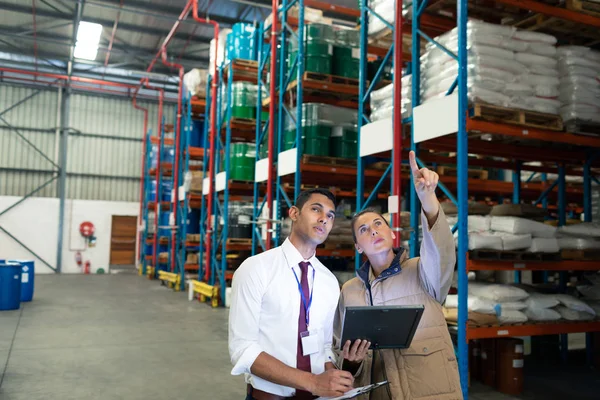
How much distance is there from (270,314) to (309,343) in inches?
7.9

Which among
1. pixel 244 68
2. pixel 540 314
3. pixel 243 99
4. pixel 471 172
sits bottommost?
pixel 540 314

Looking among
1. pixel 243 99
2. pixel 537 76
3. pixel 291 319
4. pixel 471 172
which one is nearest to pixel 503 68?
pixel 537 76

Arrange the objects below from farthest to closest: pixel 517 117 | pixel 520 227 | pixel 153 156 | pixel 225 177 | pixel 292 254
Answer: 1. pixel 153 156
2. pixel 225 177
3. pixel 520 227
4. pixel 517 117
5. pixel 292 254

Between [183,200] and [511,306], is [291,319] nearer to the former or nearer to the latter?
[511,306]

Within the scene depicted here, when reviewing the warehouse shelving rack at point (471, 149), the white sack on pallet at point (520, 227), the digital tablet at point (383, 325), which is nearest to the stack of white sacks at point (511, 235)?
the white sack on pallet at point (520, 227)

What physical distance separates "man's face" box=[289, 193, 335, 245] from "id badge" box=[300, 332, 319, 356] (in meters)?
0.39

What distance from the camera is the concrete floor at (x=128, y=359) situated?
4.94m

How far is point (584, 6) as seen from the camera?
17.8ft

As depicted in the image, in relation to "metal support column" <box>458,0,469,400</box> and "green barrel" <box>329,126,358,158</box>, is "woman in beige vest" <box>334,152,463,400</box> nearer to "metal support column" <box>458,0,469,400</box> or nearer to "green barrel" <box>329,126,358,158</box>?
"metal support column" <box>458,0,469,400</box>

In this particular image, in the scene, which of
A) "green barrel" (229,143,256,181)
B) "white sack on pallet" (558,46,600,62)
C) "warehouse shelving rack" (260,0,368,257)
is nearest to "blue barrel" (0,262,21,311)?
"green barrel" (229,143,256,181)

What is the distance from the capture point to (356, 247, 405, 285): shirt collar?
2541mm

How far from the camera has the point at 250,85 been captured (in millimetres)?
10914

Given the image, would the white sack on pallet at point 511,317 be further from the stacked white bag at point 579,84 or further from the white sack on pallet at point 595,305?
the stacked white bag at point 579,84

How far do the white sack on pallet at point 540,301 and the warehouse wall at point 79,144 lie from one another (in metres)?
19.1
